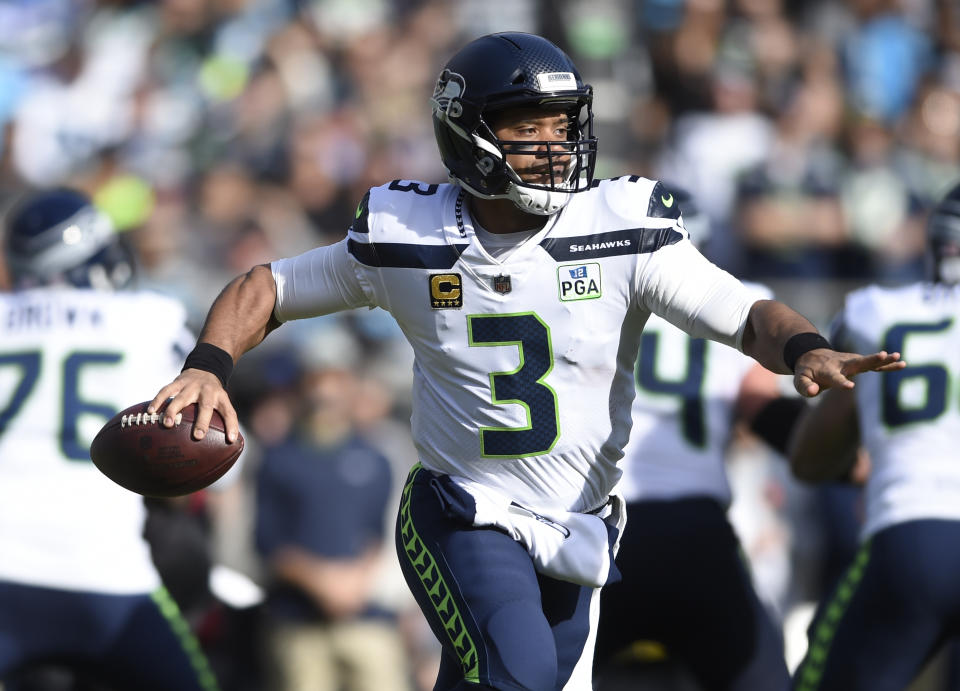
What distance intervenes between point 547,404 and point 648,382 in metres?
1.44

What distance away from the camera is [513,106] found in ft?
11.9

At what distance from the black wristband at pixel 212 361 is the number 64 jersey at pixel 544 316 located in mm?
435

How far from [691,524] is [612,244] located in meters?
1.48

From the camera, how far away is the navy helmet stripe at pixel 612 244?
11.7 ft

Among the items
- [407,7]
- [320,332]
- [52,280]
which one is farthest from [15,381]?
[407,7]

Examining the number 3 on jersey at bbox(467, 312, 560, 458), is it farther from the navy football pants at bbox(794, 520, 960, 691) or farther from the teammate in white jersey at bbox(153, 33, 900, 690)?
the navy football pants at bbox(794, 520, 960, 691)

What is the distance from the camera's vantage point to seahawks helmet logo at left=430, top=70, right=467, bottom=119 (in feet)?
12.2

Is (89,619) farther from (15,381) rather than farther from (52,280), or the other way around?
(52,280)

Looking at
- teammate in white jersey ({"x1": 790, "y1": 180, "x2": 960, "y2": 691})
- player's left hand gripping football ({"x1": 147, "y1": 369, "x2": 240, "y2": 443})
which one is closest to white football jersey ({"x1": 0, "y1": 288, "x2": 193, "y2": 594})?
player's left hand gripping football ({"x1": 147, "y1": 369, "x2": 240, "y2": 443})

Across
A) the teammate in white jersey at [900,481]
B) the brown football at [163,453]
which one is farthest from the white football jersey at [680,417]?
the brown football at [163,453]

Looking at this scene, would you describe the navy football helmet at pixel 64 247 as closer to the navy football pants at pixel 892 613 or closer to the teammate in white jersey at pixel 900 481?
the teammate in white jersey at pixel 900 481

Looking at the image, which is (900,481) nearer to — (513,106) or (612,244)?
(612,244)

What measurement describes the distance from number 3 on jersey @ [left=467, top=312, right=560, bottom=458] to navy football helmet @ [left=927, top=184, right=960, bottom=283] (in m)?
1.76

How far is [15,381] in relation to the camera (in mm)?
4855
